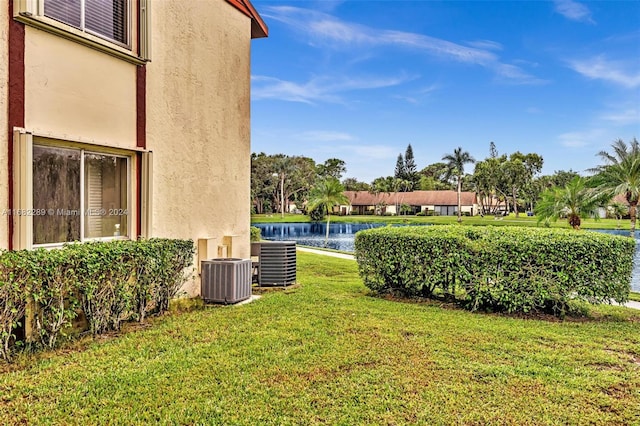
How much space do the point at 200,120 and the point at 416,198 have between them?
79.7 meters

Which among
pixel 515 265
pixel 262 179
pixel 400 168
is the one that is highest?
pixel 400 168

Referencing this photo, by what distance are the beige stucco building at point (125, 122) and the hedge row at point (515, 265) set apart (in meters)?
4.13

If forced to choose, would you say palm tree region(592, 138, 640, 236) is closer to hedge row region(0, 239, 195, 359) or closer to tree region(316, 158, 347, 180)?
hedge row region(0, 239, 195, 359)

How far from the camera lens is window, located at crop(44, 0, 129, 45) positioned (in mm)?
5512

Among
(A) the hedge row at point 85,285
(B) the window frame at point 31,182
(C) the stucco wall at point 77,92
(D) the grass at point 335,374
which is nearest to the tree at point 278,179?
(B) the window frame at point 31,182

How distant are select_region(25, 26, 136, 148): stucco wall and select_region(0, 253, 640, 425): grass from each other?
→ 2.87 metres

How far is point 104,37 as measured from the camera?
6172 millimetres

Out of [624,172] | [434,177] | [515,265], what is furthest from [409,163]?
[515,265]

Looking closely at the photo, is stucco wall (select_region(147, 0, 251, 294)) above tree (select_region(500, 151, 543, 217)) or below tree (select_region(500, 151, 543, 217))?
below

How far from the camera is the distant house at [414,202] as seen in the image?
81.9 metres

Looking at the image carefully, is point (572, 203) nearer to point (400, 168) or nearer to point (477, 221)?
point (477, 221)

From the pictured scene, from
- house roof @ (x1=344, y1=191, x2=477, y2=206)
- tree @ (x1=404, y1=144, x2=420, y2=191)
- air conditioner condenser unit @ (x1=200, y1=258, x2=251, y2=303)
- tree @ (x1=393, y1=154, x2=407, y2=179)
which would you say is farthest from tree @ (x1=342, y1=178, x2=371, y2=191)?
air conditioner condenser unit @ (x1=200, y1=258, x2=251, y2=303)

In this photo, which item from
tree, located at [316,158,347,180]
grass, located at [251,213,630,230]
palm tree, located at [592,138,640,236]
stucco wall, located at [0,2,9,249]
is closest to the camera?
stucco wall, located at [0,2,9,249]

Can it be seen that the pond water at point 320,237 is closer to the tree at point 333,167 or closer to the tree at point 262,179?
the tree at point 262,179
